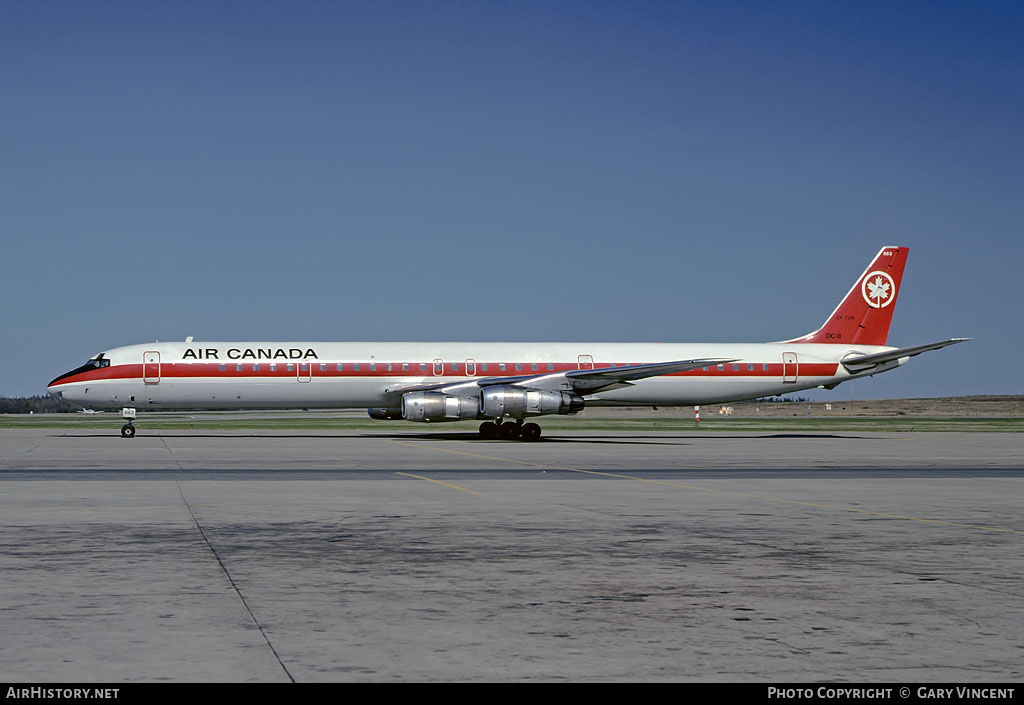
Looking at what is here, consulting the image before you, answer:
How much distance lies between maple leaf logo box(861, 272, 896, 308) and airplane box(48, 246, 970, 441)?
2.87m

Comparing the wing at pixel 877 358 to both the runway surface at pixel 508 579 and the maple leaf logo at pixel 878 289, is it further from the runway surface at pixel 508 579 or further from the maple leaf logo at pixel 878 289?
the runway surface at pixel 508 579

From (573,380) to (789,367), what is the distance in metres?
11.2

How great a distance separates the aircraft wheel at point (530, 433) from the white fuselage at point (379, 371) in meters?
2.23

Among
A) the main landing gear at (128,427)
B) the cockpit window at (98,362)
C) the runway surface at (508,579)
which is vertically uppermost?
the cockpit window at (98,362)

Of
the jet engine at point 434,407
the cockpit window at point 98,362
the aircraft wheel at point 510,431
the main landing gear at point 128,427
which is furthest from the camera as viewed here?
the aircraft wheel at point 510,431

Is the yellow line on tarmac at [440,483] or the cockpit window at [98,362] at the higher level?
the cockpit window at [98,362]

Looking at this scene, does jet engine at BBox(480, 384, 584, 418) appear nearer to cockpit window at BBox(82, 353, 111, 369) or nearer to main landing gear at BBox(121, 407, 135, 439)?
main landing gear at BBox(121, 407, 135, 439)

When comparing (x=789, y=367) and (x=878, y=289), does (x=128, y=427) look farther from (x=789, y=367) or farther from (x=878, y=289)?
(x=878, y=289)

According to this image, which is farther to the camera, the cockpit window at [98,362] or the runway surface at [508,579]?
the cockpit window at [98,362]

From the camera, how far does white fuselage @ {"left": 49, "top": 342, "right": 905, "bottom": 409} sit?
4084 cm

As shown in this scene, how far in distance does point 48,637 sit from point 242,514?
7.68 metres

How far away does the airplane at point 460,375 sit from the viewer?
133 feet

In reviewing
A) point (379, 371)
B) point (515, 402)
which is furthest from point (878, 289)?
point (379, 371)

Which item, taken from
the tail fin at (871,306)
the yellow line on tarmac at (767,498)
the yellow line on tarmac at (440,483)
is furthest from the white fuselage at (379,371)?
the yellow line on tarmac at (440,483)
